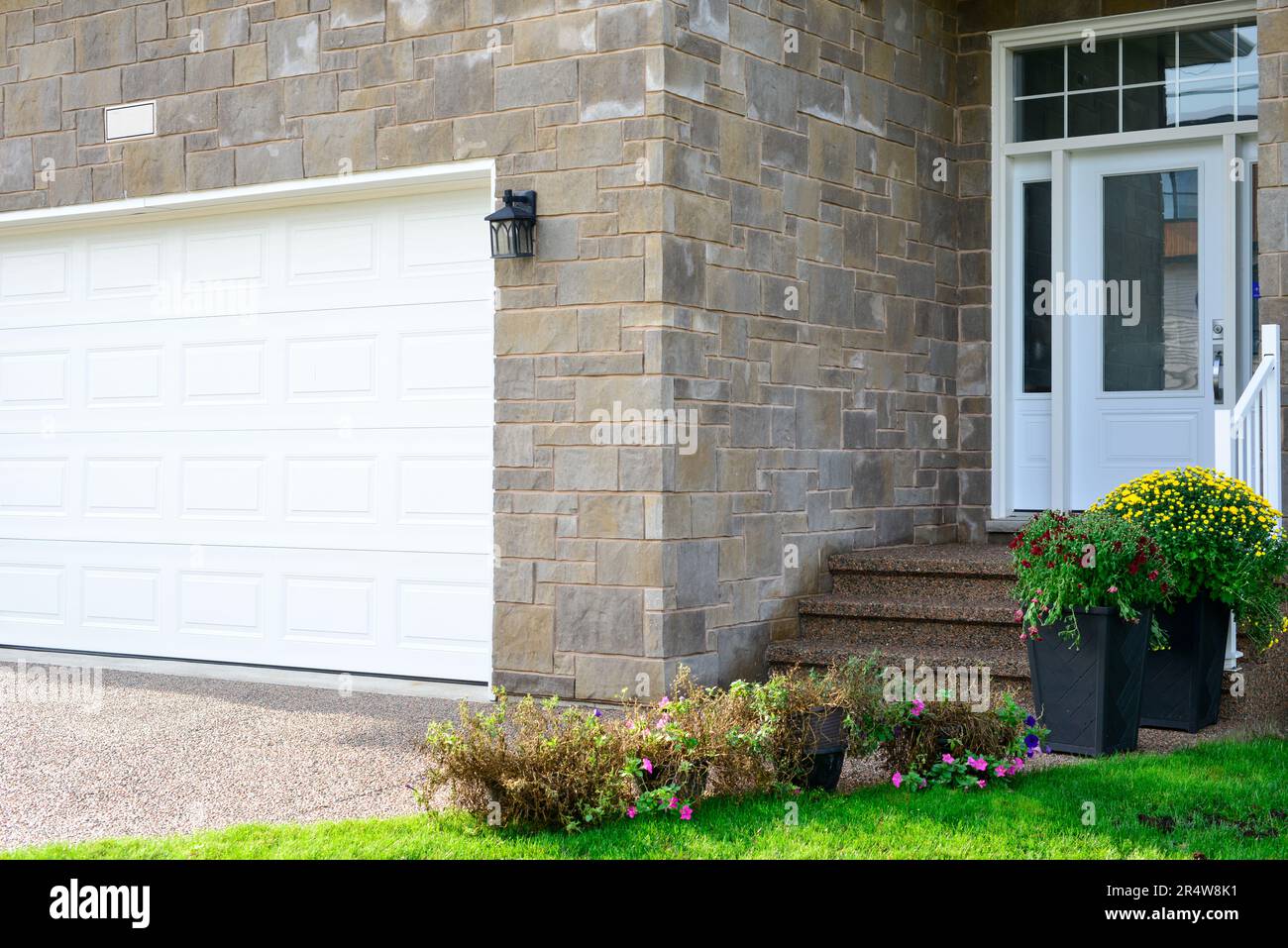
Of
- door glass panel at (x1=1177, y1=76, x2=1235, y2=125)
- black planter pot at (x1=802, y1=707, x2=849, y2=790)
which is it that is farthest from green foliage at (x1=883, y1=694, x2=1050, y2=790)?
door glass panel at (x1=1177, y1=76, x2=1235, y2=125)

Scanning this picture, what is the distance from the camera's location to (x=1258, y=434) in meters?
6.55

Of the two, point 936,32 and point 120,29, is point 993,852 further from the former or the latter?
point 120,29

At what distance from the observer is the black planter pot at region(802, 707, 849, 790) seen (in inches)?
199

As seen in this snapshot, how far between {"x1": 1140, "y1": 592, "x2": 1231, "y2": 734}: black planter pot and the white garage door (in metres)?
2.96

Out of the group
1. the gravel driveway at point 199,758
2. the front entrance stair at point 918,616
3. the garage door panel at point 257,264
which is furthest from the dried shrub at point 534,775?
the garage door panel at point 257,264

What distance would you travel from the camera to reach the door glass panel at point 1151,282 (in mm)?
8148

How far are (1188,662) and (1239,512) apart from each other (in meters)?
0.61

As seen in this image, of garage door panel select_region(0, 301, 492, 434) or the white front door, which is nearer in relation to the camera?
garage door panel select_region(0, 301, 492, 434)

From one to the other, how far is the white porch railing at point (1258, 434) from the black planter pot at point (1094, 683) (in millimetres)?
734

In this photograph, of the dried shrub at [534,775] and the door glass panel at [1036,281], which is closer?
the dried shrub at [534,775]

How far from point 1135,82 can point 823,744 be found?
15.9 feet
